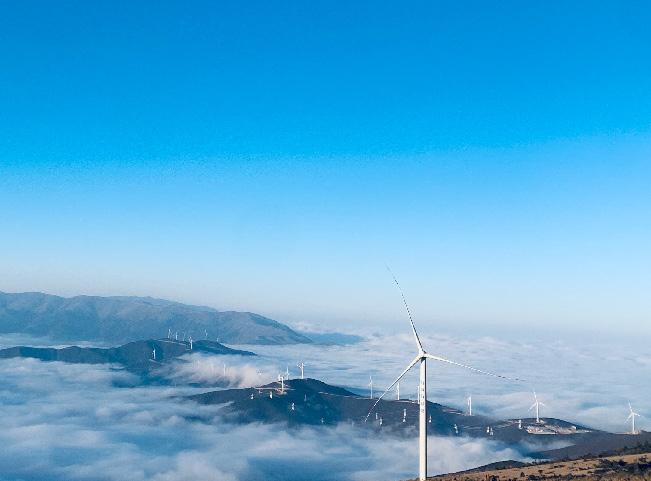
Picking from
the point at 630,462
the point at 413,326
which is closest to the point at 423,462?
the point at 413,326

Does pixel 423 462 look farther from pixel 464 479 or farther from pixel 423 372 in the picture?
pixel 464 479

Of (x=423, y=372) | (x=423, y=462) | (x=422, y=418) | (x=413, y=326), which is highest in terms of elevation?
(x=413, y=326)

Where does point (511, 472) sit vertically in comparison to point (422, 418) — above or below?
below

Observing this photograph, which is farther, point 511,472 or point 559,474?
point 511,472

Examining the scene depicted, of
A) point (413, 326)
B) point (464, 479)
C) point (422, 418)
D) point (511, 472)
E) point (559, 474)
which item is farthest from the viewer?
point (511, 472)

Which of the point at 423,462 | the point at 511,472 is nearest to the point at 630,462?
the point at 511,472

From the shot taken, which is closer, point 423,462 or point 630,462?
point 423,462

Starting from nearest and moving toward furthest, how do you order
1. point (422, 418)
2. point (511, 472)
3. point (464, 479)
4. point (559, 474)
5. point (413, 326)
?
point (422, 418) < point (413, 326) < point (464, 479) < point (559, 474) < point (511, 472)

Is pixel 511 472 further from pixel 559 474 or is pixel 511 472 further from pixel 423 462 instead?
pixel 423 462

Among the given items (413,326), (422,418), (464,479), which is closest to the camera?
(422,418)
